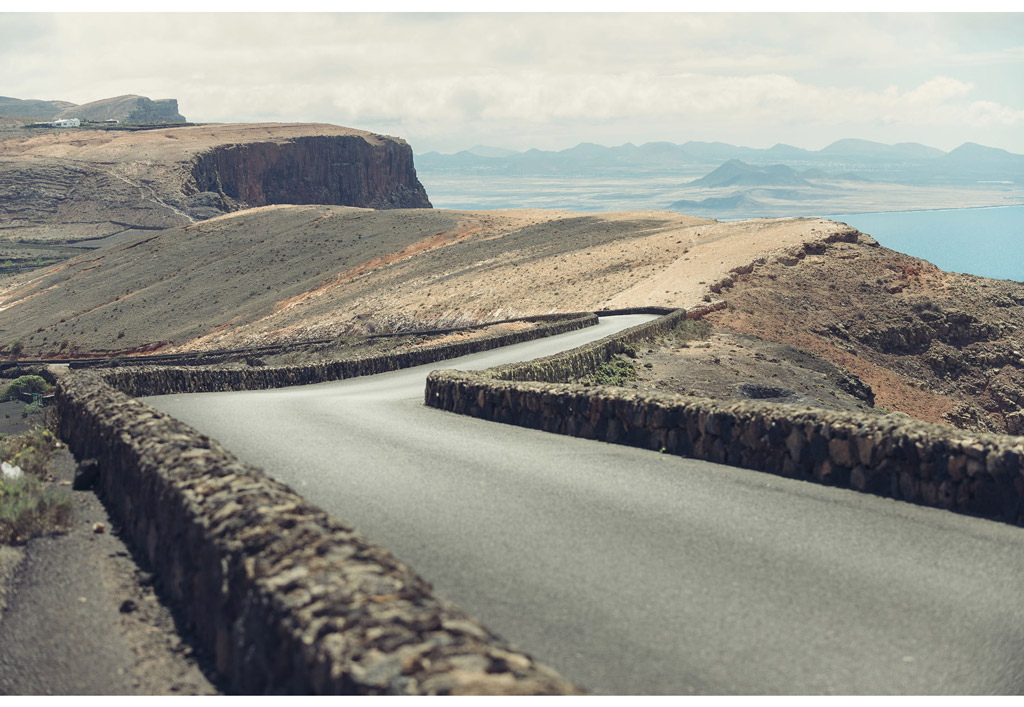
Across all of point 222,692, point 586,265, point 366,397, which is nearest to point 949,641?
point 222,692

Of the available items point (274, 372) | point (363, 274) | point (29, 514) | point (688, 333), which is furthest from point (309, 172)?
point (29, 514)

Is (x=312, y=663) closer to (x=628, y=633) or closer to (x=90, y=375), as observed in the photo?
(x=628, y=633)

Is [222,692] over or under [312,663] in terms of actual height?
under

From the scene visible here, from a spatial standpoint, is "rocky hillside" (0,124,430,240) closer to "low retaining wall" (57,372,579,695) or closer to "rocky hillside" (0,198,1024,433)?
"rocky hillside" (0,198,1024,433)

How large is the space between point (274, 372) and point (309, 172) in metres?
160

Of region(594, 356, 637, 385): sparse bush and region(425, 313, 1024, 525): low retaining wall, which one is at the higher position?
region(425, 313, 1024, 525): low retaining wall

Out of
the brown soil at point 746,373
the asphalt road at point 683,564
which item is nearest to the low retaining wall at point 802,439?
the asphalt road at point 683,564

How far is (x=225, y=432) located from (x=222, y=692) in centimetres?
842

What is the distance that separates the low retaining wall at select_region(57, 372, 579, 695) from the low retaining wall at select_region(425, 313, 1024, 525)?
621cm

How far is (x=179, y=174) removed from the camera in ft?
501

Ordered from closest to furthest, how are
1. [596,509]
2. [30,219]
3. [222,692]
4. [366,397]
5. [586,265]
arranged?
[222,692] → [596,509] → [366,397] → [586,265] → [30,219]

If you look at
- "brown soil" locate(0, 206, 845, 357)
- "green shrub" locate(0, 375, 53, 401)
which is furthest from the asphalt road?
"green shrub" locate(0, 375, 53, 401)

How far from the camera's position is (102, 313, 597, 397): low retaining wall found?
63.6 feet

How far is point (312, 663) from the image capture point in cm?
550
